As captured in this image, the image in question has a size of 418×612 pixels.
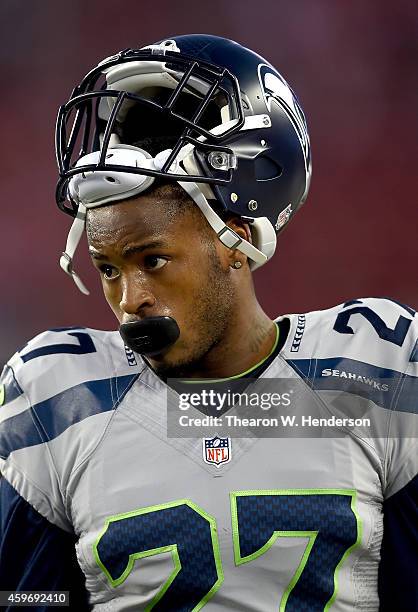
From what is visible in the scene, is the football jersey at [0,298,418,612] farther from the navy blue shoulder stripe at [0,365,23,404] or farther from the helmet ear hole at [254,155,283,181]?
the helmet ear hole at [254,155,283,181]

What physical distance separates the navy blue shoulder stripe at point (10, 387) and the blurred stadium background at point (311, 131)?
7.24 ft

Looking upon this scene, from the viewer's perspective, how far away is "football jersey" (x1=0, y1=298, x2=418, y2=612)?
1.20m

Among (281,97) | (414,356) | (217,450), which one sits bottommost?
(217,450)

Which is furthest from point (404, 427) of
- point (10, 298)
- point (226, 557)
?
point (10, 298)

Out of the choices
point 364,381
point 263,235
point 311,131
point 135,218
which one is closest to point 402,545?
point 364,381

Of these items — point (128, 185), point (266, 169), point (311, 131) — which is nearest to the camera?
point (128, 185)

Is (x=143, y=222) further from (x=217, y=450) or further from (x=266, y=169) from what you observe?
(x=217, y=450)

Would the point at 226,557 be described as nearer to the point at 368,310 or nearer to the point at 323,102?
the point at 368,310

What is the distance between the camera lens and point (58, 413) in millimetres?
1284

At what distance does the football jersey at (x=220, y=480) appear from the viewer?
3.93 ft

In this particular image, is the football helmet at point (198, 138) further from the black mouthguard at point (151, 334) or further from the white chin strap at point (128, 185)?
the black mouthguard at point (151, 334)

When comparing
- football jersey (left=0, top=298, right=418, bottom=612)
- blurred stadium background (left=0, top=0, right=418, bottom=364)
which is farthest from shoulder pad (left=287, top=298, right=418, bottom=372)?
blurred stadium background (left=0, top=0, right=418, bottom=364)

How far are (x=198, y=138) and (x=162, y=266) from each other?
0.58 ft

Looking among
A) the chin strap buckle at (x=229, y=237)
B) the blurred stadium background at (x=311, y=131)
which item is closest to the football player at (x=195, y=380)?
the chin strap buckle at (x=229, y=237)
